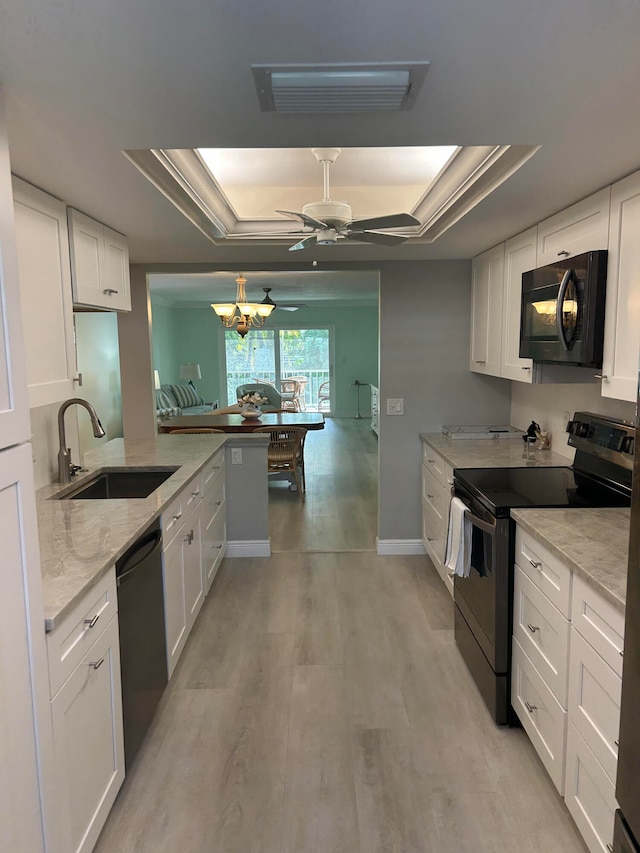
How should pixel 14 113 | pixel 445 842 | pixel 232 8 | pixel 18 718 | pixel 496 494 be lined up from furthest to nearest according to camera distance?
pixel 496 494
pixel 445 842
pixel 14 113
pixel 18 718
pixel 232 8

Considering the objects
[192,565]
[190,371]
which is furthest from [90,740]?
[190,371]

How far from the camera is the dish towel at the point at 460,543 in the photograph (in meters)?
2.48

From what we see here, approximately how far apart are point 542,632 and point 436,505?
5.53 ft

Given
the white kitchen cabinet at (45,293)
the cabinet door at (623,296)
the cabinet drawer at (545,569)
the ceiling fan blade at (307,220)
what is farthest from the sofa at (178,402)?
the cabinet door at (623,296)

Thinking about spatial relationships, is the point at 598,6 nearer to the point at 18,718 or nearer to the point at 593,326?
the point at 593,326

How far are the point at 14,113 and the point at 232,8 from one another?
0.75 m

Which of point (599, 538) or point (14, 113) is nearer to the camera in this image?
point (14, 113)

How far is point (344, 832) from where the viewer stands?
1780mm

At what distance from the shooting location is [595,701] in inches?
61.5

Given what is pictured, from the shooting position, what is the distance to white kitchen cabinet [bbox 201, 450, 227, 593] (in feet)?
10.8

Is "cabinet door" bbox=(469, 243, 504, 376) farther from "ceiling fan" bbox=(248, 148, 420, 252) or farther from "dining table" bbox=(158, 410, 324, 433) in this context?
"dining table" bbox=(158, 410, 324, 433)

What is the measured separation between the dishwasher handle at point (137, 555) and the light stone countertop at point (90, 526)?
2.4 inches

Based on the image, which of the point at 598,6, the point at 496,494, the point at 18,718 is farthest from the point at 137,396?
the point at 598,6

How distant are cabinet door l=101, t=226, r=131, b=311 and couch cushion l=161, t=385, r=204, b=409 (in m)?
6.34
